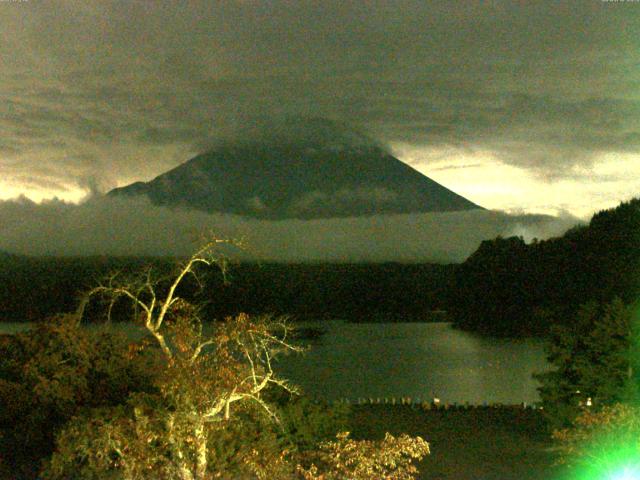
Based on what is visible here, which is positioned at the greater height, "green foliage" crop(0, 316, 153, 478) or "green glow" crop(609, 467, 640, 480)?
"green foliage" crop(0, 316, 153, 478)

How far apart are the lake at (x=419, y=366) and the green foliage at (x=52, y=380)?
21949mm

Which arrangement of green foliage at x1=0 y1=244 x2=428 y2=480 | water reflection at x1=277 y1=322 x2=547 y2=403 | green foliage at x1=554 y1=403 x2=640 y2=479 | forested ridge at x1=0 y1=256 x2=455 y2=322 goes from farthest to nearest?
forested ridge at x1=0 y1=256 x2=455 y2=322 → water reflection at x1=277 y1=322 x2=547 y2=403 → green foliage at x1=554 y1=403 x2=640 y2=479 → green foliage at x1=0 y1=244 x2=428 y2=480

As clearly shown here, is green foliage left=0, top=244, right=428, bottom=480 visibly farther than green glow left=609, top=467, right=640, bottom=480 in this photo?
No

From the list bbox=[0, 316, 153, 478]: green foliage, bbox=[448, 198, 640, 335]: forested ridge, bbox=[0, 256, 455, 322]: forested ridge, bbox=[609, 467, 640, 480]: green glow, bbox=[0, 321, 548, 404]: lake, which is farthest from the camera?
bbox=[0, 256, 455, 322]: forested ridge

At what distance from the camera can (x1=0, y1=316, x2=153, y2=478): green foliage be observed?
43.8ft

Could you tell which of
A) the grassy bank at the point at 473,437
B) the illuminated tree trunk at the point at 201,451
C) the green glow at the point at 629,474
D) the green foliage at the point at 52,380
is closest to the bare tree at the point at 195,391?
the illuminated tree trunk at the point at 201,451

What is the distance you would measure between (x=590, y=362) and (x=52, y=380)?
12.5 meters

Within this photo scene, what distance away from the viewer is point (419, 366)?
5356 centimetres

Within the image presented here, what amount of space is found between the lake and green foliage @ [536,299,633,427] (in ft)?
59.8

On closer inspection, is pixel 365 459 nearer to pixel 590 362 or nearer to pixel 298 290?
pixel 590 362

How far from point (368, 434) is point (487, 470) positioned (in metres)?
3.77

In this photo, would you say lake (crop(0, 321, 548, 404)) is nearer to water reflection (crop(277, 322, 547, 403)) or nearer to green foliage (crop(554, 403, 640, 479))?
water reflection (crop(277, 322, 547, 403))

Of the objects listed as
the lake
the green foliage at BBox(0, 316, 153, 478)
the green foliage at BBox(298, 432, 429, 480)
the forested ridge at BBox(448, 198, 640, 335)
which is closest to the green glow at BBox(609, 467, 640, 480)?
the green foliage at BBox(298, 432, 429, 480)

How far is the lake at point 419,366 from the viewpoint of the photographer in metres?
41.6
